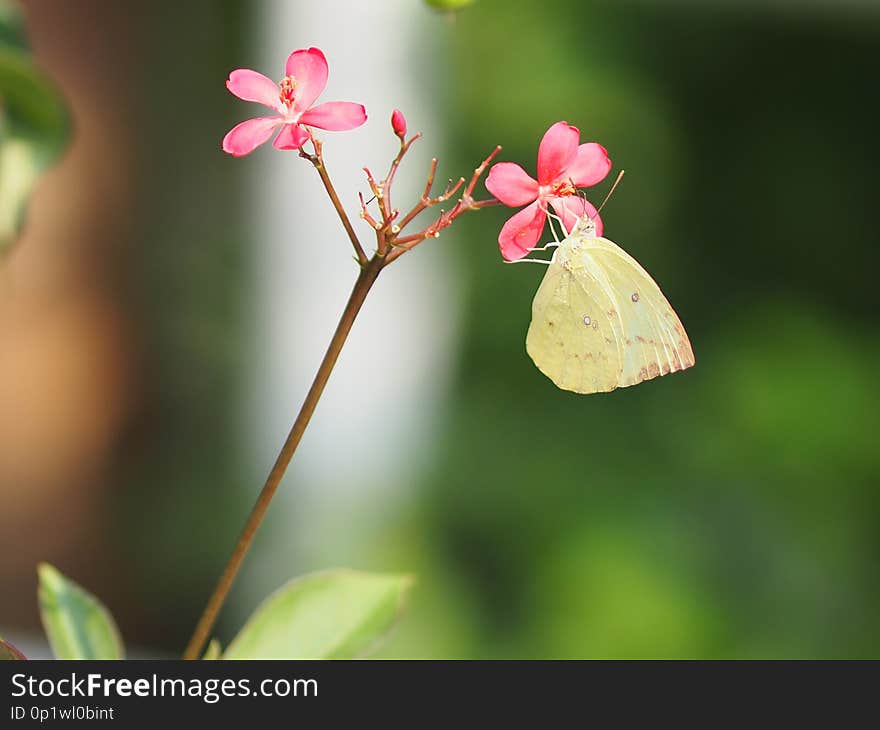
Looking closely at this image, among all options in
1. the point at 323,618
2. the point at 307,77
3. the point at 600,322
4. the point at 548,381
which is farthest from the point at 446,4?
the point at 548,381

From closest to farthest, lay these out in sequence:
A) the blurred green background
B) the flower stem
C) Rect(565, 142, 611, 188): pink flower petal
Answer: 1. the flower stem
2. Rect(565, 142, 611, 188): pink flower petal
3. the blurred green background

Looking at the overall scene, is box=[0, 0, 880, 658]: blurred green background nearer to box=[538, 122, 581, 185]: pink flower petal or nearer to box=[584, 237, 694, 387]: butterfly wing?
box=[584, 237, 694, 387]: butterfly wing

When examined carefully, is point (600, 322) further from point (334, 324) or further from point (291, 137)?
point (334, 324)

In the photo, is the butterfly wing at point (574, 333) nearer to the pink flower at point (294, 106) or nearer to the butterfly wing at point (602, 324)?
the butterfly wing at point (602, 324)

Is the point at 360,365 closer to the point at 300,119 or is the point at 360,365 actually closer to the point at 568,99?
the point at 568,99

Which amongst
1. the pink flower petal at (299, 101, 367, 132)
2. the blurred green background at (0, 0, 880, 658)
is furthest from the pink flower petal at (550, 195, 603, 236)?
the blurred green background at (0, 0, 880, 658)

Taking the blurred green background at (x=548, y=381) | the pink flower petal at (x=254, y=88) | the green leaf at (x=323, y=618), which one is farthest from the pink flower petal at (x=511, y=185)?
the blurred green background at (x=548, y=381)
